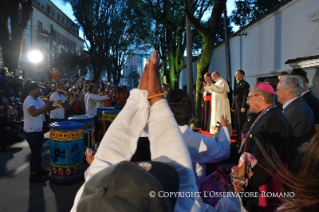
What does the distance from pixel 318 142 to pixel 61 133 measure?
14.8 ft

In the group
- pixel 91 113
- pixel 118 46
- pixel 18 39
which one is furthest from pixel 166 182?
pixel 118 46

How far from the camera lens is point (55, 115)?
6.86 m

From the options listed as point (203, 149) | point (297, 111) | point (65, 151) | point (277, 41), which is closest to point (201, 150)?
point (203, 149)

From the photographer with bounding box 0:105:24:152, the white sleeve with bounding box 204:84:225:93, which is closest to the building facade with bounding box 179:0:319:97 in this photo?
the white sleeve with bounding box 204:84:225:93

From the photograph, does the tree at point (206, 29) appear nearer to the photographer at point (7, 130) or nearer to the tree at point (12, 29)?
the photographer at point (7, 130)

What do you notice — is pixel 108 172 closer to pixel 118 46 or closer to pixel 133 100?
pixel 133 100

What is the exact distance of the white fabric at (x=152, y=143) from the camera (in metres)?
1.09

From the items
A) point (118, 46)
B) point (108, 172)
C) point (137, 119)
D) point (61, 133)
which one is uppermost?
point (118, 46)

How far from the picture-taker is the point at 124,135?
1.14 metres

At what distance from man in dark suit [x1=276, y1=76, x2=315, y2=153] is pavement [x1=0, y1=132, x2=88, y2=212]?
12.0 feet

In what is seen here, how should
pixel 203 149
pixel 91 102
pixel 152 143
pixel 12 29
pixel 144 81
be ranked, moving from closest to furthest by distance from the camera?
1. pixel 152 143
2. pixel 144 81
3. pixel 203 149
4. pixel 91 102
5. pixel 12 29

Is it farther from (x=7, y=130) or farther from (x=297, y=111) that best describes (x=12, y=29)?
(x=297, y=111)

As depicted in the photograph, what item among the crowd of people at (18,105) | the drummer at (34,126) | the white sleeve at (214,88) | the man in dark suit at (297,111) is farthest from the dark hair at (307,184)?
the white sleeve at (214,88)

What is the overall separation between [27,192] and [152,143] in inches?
177
